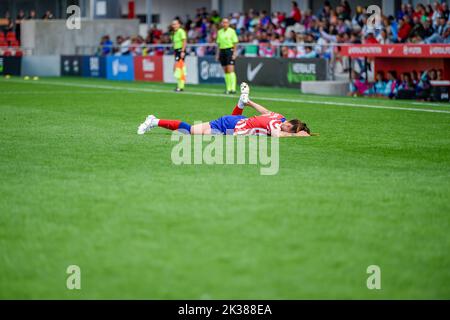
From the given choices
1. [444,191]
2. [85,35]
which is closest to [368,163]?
[444,191]

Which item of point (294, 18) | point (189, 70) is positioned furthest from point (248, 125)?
point (294, 18)

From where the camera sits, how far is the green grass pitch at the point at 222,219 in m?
5.54

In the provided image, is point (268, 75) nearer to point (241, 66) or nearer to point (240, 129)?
point (241, 66)

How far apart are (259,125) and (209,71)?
20462mm

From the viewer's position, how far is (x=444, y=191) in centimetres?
873

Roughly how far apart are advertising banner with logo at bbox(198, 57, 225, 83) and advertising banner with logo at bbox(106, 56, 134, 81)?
16.2 feet

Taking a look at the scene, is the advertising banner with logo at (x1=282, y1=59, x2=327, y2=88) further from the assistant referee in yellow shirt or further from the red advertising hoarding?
the assistant referee in yellow shirt

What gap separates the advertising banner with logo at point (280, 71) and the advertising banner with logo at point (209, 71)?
1.16 meters

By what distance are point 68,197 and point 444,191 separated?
145 inches

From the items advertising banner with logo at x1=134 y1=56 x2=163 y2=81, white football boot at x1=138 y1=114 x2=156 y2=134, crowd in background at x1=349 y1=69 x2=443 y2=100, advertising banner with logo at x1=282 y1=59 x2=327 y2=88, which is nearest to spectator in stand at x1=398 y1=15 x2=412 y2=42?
advertising banner with logo at x1=282 y1=59 x2=327 y2=88

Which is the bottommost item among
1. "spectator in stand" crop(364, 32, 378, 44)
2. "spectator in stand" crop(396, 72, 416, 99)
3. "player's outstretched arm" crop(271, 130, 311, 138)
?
"player's outstretched arm" crop(271, 130, 311, 138)

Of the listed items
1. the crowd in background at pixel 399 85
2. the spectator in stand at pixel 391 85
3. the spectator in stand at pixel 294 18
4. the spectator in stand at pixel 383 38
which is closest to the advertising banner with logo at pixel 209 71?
the spectator in stand at pixel 294 18

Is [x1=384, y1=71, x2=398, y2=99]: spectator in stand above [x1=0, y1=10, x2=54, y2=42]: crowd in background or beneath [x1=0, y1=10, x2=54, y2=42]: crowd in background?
beneath

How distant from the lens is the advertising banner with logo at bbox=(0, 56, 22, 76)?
41.4 metres
